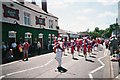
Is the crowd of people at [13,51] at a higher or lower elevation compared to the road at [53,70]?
higher

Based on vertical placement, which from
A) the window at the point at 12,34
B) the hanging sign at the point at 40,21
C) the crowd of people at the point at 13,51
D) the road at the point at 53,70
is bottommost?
the road at the point at 53,70

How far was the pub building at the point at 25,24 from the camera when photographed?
880 inches

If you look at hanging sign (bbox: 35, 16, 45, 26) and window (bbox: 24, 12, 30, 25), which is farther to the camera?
hanging sign (bbox: 35, 16, 45, 26)

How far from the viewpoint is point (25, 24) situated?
28.4 meters

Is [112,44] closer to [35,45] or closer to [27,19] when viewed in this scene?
[35,45]

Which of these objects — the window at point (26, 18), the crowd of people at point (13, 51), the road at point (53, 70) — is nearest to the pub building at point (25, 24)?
the window at point (26, 18)

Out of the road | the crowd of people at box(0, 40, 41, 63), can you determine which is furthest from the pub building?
the road

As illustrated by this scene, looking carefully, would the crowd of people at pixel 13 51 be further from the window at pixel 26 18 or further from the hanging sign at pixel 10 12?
the window at pixel 26 18

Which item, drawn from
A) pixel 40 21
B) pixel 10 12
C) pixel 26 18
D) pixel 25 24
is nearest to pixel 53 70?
pixel 10 12

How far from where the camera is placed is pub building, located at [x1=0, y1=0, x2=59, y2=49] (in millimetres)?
22361

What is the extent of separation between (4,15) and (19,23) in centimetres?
416

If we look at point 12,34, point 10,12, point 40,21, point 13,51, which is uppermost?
point 10,12

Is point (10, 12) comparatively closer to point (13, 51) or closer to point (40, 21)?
point (13, 51)

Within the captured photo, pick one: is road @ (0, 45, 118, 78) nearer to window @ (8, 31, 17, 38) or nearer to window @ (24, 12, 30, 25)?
window @ (8, 31, 17, 38)
